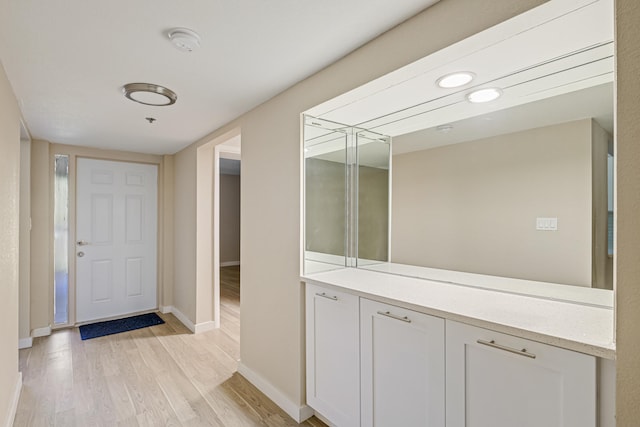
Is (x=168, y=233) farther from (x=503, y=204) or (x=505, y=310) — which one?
(x=505, y=310)

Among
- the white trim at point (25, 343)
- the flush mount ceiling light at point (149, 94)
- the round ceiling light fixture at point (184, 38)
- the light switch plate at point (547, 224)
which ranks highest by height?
the round ceiling light fixture at point (184, 38)

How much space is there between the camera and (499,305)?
140cm

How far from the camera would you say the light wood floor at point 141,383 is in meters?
2.12

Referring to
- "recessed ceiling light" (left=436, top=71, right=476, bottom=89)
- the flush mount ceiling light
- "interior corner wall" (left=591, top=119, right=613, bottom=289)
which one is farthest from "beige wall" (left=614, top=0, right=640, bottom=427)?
the flush mount ceiling light

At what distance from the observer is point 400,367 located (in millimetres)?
1524

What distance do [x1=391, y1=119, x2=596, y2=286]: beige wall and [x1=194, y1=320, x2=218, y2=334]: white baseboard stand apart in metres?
2.57

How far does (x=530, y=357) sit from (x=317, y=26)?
155cm

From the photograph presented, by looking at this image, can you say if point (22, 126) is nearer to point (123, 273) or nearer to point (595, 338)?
point (123, 273)

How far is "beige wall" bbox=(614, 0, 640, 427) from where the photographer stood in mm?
878

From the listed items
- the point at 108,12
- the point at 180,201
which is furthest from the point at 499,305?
the point at 180,201

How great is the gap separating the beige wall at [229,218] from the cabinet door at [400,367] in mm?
7024

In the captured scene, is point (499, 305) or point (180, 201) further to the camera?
point (180, 201)

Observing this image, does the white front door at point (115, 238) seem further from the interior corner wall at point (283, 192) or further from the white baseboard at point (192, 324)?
the interior corner wall at point (283, 192)

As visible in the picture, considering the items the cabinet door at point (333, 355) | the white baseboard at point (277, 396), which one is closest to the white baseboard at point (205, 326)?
the white baseboard at point (277, 396)
